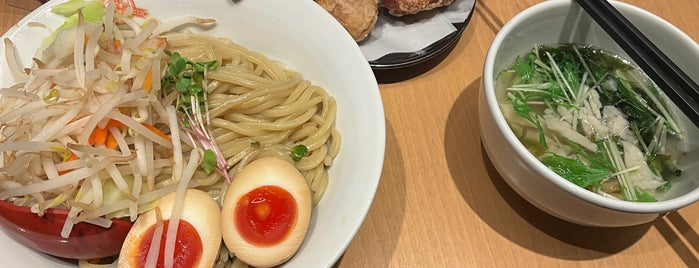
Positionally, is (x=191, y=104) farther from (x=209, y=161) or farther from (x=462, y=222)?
(x=462, y=222)

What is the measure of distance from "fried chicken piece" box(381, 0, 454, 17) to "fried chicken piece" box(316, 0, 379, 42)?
89mm

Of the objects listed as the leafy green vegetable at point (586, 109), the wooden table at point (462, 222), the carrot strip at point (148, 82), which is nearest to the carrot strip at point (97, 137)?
the carrot strip at point (148, 82)

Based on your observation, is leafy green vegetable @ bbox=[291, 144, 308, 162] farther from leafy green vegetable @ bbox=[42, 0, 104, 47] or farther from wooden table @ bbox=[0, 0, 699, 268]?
leafy green vegetable @ bbox=[42, 0, 104, 47]

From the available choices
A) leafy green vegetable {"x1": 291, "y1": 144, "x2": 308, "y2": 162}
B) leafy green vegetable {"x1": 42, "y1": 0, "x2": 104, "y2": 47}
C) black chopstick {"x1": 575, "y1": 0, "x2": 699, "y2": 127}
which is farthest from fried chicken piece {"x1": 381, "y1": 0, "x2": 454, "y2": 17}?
leafy green vegetable {"x1": 42, "y1": 0, "x2": 104, "y2": 47}

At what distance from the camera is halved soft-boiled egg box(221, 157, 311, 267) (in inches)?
44.6

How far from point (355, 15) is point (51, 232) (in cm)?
101

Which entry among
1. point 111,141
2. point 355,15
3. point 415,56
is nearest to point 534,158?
point 415,56

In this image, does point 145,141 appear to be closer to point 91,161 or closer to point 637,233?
point 91,161

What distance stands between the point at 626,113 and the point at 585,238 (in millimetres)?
369

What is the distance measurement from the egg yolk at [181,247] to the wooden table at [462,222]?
1.32 ft

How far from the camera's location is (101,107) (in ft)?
3.94

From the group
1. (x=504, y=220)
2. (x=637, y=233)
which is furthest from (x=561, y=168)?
(x=637, y=233)

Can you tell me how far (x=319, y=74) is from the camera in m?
1.46

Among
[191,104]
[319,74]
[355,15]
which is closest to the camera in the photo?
[191,104]
